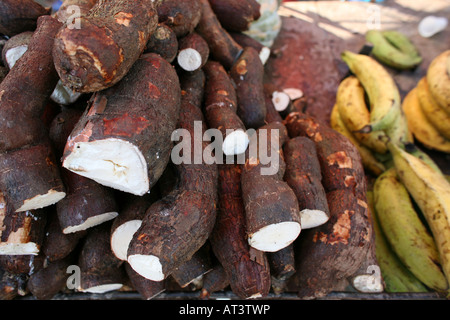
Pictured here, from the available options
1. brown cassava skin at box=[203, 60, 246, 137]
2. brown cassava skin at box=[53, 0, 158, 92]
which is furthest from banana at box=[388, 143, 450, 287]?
brown cassava skin at box=[53, 0, 158, 92]

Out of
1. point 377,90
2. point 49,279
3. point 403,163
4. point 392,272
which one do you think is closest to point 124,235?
point 49,279

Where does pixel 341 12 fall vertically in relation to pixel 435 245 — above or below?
above

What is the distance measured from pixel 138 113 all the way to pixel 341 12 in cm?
264

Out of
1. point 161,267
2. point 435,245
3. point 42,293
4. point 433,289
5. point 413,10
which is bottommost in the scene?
point 42,293

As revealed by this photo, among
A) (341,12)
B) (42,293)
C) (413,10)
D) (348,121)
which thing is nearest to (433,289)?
(348,121)

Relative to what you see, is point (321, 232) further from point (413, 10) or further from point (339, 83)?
point (413, 10)

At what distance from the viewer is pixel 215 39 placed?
150 cm

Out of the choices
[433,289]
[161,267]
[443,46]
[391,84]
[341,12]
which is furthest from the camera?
[341,12]

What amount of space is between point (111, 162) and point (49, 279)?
2.28 feet

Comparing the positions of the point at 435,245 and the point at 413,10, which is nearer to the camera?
the point at 435,245

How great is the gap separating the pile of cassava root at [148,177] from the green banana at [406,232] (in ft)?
0.96

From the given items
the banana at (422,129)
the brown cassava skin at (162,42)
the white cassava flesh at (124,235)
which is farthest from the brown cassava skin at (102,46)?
the banana at (422,129)

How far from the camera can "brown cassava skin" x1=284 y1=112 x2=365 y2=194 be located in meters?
1.25

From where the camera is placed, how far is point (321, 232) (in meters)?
1.16
